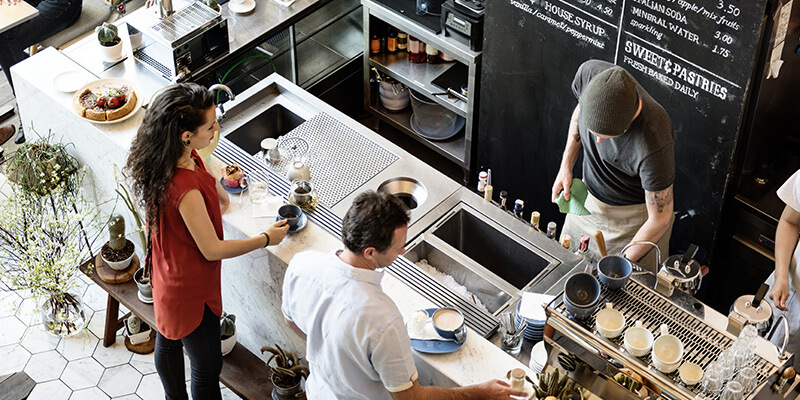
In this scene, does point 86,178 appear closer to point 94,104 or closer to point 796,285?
point 94,104

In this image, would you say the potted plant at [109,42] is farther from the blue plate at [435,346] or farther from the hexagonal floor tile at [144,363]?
the blue plate at [435,346]

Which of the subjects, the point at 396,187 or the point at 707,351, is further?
the point at 396,187

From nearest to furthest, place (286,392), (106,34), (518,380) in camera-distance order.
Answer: (518,380)
(286,392)
(106,34)

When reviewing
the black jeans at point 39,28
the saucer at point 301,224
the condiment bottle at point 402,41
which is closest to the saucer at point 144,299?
the saucer at point 301,224

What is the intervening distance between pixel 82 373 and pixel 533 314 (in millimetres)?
2352

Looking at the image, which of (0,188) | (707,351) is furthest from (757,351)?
(0,188)

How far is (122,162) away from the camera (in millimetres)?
3902

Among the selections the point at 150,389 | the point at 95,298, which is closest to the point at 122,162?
the point at 95,298

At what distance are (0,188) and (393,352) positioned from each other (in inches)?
141

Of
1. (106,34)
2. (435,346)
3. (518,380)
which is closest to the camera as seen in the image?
(518,380)

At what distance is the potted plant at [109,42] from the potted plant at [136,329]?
4.48 feet

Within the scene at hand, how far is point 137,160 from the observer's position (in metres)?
2.86

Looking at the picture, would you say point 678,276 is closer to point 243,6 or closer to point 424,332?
point 424,332

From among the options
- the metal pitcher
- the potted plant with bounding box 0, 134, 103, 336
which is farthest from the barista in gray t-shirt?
the potted plant with bounding box 0, 134, 103, 336
